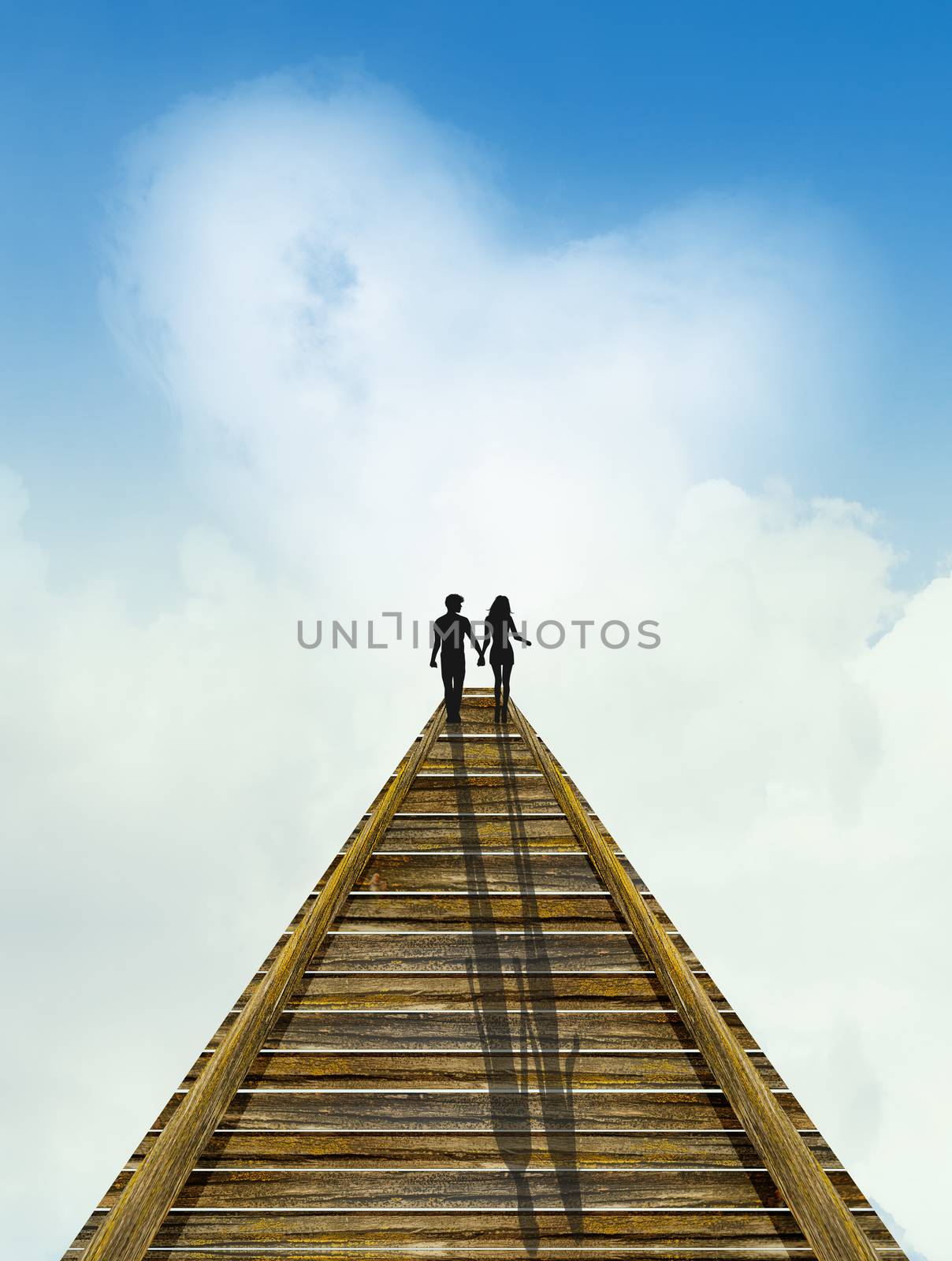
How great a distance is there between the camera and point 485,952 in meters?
7.64

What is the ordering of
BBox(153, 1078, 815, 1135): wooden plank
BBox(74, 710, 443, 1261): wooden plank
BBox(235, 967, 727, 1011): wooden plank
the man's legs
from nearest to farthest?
BBox(74, 710, 443, 1261): wooden plank, BBox(153, 1078, 815, 1135): wooden plank, BBox(235, 967, 727, 1011): wooden plank, the man's legs

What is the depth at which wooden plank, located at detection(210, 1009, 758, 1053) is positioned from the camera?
704 cm

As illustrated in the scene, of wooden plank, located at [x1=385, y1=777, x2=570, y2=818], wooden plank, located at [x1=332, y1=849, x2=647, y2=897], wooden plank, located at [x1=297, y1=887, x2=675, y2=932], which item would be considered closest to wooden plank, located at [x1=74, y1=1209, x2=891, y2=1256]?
wooden plank, located at [x1=297, y1=887, x2=675, y2=932]

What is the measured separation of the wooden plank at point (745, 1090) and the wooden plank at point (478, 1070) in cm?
26

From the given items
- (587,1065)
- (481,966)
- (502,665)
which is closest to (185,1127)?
(481,966)

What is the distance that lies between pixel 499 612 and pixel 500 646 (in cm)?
47

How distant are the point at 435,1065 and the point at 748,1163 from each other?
2.68m

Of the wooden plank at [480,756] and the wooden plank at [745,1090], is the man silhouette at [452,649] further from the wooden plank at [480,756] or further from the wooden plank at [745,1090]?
the wooden plank at [745,1090]

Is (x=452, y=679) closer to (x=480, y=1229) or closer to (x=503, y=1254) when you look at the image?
(x=480, y=1229)

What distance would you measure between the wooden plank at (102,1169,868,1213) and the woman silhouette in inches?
191

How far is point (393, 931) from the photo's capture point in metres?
7.77

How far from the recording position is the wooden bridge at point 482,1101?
20.1ft

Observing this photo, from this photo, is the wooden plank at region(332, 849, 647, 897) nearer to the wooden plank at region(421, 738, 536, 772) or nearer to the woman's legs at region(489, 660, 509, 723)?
the wooden plank at region(421, 738, 536, 772)

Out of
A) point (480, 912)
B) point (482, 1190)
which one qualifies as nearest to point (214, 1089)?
point (482, 1190)
